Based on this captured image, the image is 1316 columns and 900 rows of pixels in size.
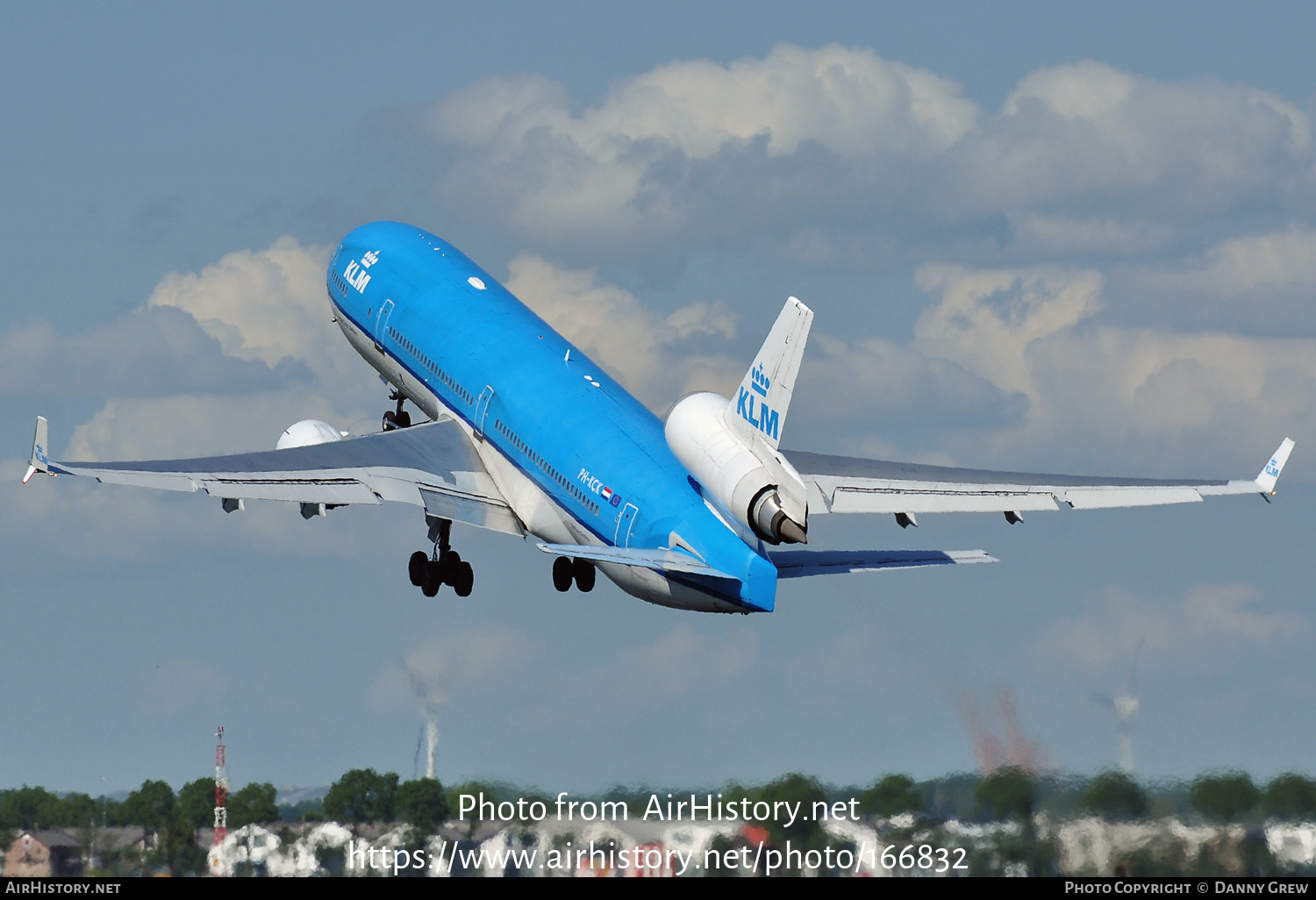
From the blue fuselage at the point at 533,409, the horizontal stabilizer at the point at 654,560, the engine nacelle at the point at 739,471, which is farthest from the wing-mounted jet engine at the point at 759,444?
the blue fuselage at the point at 533,409

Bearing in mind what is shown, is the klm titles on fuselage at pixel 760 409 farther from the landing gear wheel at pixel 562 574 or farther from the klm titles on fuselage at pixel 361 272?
the klm titles on fuselage at pixel 361 272

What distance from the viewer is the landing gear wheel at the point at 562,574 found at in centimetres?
5238

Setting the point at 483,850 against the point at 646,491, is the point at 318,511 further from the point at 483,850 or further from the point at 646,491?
the point at 483,850

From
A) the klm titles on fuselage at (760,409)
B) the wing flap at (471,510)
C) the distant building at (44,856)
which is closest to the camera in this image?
the distant building at (44,856)

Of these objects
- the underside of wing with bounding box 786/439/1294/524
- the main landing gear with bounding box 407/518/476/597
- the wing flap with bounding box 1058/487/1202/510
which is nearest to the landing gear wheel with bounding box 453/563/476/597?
the main landing gear with bounding box 407/518/476/597

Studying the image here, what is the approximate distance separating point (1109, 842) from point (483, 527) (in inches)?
791

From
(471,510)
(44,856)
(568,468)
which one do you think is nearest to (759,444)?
(568,468)

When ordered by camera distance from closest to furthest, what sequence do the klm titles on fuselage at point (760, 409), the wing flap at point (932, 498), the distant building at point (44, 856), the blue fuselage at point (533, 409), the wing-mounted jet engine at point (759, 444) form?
the distant building at point (44, 856) → the wing-mounted jet engine at point (759, 444) → the klm titles on fuselage at point (760, 409) → the blue fuselage at point (533, 409) → the wing flap at point (932, 498)

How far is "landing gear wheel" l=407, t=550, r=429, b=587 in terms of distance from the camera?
52.8 meters

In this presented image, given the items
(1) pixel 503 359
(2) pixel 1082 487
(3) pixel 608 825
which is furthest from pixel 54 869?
(2) pixel 1082 487

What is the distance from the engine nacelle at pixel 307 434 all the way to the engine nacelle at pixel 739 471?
15307 millimetres

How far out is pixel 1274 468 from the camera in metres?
43.2

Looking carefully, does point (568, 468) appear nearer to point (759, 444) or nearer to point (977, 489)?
point (759, 444)

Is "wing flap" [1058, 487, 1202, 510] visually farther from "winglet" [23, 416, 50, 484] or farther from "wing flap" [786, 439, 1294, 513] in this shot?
"winglet" [23, 416, 50, 484]
